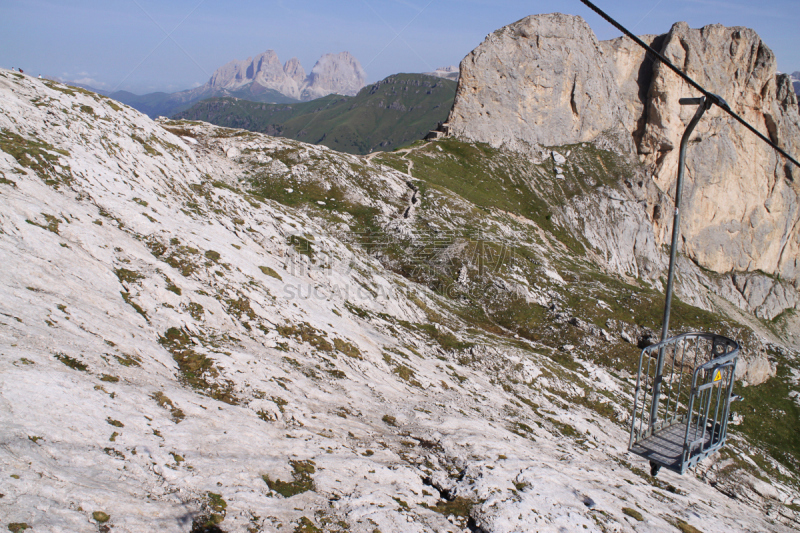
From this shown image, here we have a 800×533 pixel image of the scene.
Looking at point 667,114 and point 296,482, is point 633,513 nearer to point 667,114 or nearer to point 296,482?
point 296,482

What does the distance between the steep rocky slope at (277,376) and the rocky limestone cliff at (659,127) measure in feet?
199

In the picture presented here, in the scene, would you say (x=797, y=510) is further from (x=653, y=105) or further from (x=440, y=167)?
(x=653, y=105)

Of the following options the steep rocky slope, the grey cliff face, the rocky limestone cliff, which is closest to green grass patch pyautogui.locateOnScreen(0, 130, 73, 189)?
the steep rocky slope

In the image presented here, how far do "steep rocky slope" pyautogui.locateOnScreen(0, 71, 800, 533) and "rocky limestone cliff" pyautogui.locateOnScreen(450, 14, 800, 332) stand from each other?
60601 mm

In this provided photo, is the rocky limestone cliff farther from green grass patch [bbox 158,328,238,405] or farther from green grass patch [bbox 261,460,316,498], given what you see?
green grass patch [bbox 261,460,316,498]

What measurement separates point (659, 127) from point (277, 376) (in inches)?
4663

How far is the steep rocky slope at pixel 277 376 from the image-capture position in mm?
10188

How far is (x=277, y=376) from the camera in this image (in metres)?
17.0

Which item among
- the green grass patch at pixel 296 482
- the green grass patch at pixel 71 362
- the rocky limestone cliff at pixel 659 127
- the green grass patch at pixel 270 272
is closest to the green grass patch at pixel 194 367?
the green grass patch at pixel 71 362

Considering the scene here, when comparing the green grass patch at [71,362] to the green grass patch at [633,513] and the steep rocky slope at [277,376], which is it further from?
the green grass patch at [633,513]

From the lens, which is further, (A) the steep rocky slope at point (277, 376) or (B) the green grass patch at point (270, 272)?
(B) the green grass patch at point (270, 272)

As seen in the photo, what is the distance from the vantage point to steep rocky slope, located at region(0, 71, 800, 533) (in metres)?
10.2

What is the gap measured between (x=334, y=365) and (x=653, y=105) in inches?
4622

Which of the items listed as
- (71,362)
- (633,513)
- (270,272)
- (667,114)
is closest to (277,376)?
(71,362)
